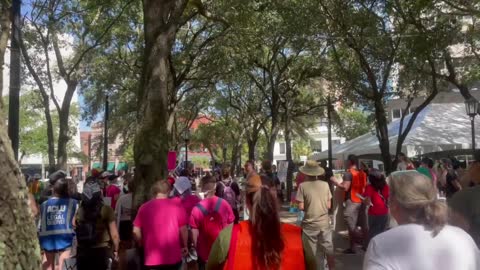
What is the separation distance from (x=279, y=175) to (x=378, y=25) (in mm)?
6270

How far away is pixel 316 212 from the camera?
740cm

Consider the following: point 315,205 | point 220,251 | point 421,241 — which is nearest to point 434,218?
point 421,241

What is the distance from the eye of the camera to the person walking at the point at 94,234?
6.35m

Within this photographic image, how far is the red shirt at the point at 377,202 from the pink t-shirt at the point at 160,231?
4.82 m

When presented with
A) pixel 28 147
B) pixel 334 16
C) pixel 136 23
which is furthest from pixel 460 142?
pixel 28 147

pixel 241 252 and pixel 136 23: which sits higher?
pixel 136 23

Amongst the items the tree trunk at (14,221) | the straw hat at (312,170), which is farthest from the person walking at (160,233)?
the tree trunk at (14,221)

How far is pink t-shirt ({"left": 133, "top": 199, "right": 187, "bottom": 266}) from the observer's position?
17.5 ft

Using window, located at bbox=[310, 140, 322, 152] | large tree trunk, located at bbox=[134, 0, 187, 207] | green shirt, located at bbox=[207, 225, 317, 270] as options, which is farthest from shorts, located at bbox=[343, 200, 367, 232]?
window, located at bbox=[310, 140, 322, 152]

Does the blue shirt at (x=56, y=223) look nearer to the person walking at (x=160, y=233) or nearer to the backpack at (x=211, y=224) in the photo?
the person walking at (x=160, y=233)

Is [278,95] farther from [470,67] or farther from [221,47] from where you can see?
[470,67]

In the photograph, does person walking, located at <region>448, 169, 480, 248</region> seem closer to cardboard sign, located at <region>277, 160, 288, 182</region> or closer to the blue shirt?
the blue shirt

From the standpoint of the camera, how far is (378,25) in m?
17.2

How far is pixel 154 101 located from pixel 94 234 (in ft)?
8.23
